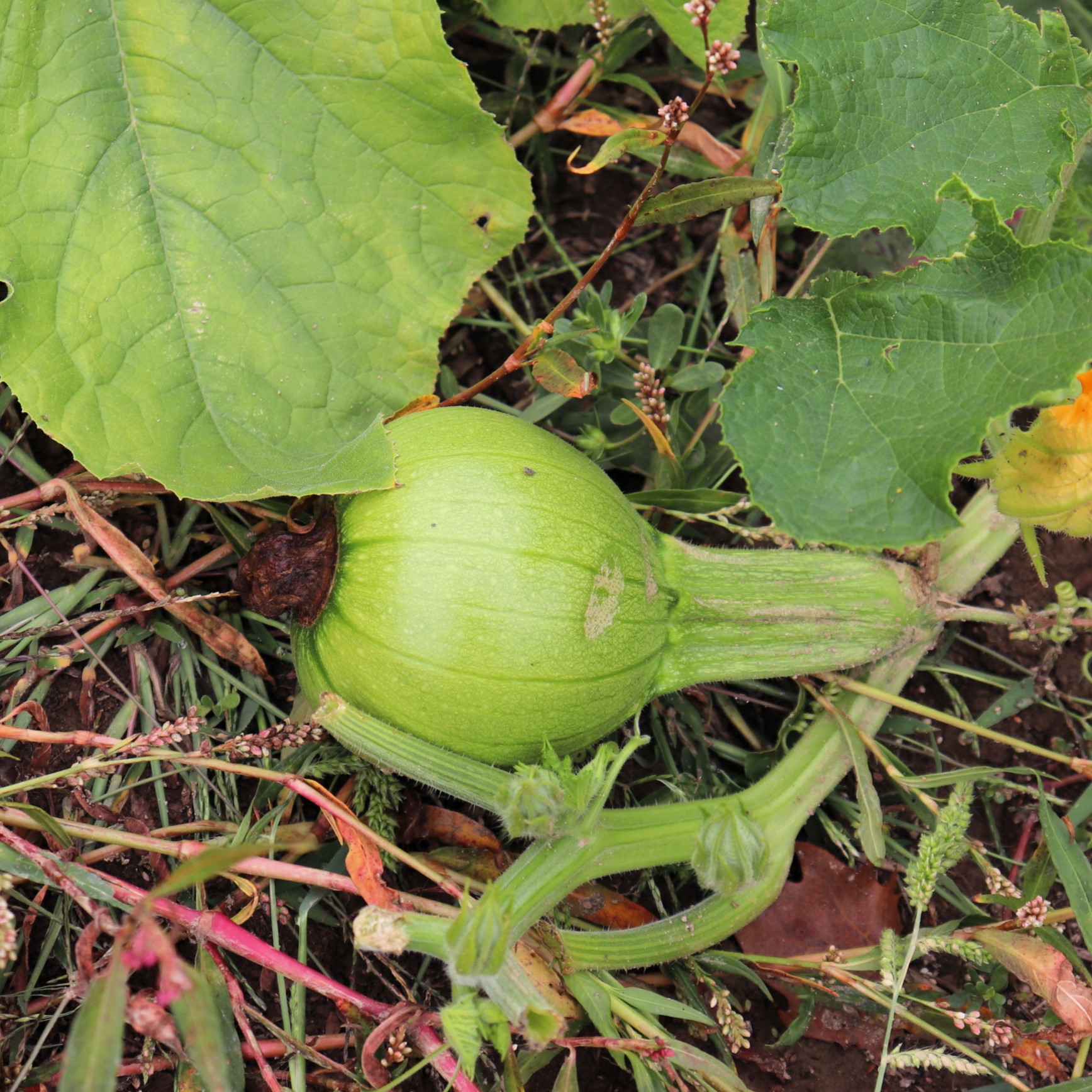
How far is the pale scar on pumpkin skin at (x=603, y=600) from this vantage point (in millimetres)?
1966

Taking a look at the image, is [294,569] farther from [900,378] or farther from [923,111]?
[923,111]

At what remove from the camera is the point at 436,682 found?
189cm

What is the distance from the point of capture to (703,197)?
225 centimetres

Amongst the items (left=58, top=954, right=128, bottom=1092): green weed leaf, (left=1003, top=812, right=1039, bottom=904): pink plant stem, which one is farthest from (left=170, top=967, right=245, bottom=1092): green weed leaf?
(left=1003, top=812, right=1039, bottom=904): pink plant stem

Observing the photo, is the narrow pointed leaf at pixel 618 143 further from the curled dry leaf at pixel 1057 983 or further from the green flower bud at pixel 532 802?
the curled dry leaf at pixel 1057 983

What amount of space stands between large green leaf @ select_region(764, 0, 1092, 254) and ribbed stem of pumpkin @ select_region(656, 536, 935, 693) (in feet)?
2.32

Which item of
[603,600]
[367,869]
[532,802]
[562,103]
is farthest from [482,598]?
[562,103]

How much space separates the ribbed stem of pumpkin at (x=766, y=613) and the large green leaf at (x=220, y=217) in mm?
773

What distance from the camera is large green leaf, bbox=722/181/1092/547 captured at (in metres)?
1.76

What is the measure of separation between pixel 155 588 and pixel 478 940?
1239 millimetres

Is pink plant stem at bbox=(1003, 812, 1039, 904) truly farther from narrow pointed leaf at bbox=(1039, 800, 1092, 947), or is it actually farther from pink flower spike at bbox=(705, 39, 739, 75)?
pink flower spike at bbox=(705, 39, 739, 75)

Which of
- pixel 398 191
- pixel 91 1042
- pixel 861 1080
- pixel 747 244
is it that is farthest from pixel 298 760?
pixel 747 244

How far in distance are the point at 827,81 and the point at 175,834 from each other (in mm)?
2079

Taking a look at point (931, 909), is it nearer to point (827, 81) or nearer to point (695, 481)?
point (695, 481)
